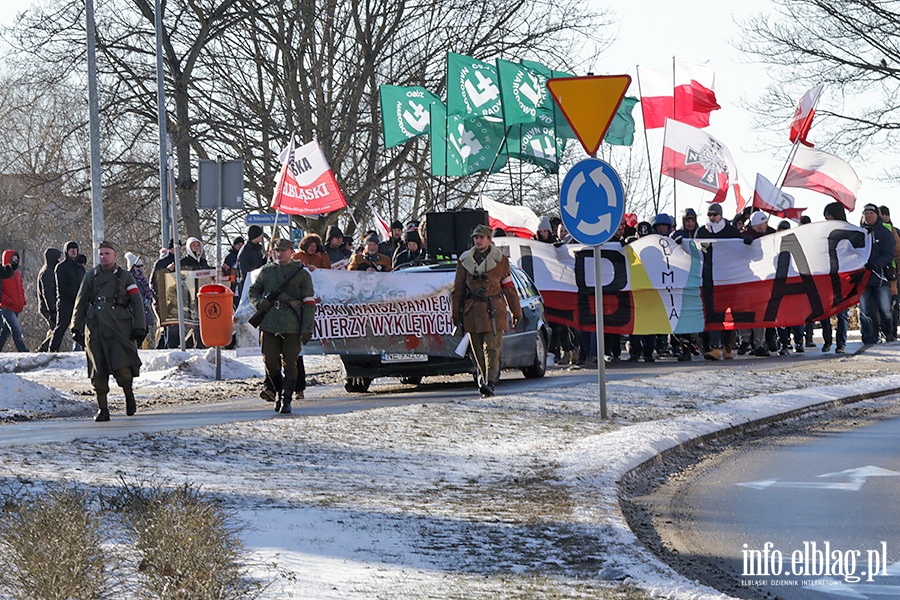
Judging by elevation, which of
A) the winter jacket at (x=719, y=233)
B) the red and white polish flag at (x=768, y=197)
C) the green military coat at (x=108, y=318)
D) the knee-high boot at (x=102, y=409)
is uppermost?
the red and white polish flag at (x=768, y=197)

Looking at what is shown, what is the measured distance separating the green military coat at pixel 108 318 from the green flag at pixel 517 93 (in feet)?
51.2

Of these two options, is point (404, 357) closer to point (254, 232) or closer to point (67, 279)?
point (254, 232)

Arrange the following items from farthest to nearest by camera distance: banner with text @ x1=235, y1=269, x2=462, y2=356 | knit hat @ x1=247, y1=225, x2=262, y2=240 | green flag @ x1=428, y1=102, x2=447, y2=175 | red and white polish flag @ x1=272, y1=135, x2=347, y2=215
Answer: green flag @ x1=428, y1=102, x2=447, y2=175 < red and white polish flag @ x1=272, y1=135, x2=347, y2=215 < knit hat @ x1=247, y1=225, x2=262, y2=240 < banner with text @ x1=235, y1=269, x2=462, y2=356

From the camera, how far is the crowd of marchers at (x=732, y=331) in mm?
22094

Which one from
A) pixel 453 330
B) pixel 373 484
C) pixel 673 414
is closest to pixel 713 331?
pixel 453 330

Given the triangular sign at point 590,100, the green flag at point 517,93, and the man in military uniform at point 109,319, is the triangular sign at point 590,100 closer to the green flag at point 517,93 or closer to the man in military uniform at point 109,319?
the man in military uniform at point 109,319

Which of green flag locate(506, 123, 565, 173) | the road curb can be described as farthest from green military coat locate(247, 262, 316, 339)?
green flag locate(506, 123, 565, 173)

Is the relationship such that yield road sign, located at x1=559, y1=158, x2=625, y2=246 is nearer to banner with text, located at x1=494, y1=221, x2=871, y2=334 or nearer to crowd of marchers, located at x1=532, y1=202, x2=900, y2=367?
crowd of marchers, located at x1=532, y1=202, x2=900, y2=367

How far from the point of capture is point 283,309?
15648mm

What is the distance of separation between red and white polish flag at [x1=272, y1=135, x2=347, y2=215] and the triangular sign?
453 inches

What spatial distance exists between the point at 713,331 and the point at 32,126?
4721cm

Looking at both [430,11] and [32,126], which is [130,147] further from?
[32,126]

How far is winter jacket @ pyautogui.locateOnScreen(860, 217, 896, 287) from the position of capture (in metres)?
21.7

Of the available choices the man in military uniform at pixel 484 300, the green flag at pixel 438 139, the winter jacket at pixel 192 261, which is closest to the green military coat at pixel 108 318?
the man in military uniform at pixel 484 300
